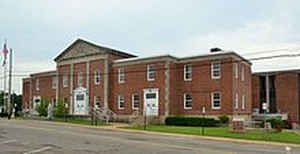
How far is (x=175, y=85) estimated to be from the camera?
1626 inches

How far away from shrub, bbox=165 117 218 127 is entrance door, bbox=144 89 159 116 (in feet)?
7.99

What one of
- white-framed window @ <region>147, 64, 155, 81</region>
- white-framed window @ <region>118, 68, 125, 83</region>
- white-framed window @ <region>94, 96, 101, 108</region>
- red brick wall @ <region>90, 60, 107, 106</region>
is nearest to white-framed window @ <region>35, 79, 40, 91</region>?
red brick wall @ <region>90, 60, 107, 106</region>

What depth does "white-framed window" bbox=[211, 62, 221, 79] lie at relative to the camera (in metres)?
38.5

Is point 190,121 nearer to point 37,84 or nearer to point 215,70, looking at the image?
point 215,70

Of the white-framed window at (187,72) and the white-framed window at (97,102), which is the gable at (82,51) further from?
the white-framed window at (187,72)

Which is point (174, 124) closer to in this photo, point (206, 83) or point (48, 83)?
point (206, 83)

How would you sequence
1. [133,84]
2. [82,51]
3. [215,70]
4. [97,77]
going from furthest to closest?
1. [82,51]
2. [97,77]
3. [133,84]
4. [215,70]

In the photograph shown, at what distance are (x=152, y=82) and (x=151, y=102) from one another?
213 centimetres

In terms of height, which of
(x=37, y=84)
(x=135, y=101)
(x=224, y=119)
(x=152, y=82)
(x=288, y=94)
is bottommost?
(x=224, y=119)

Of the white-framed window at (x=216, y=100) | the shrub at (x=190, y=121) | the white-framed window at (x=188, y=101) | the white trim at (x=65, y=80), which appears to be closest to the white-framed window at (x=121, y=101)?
the shrub at (x=190, y=121)

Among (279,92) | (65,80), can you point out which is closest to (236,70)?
(279,92)

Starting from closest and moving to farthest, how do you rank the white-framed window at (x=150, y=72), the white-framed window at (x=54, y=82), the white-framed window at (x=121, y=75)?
the white-framed window at (x=150, y=72) < the white-framed window at (x=121, y=75) < the white-framed window at (x=54, y=82)

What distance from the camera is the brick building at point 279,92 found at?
52500 millimetres

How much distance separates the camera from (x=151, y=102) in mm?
41500
